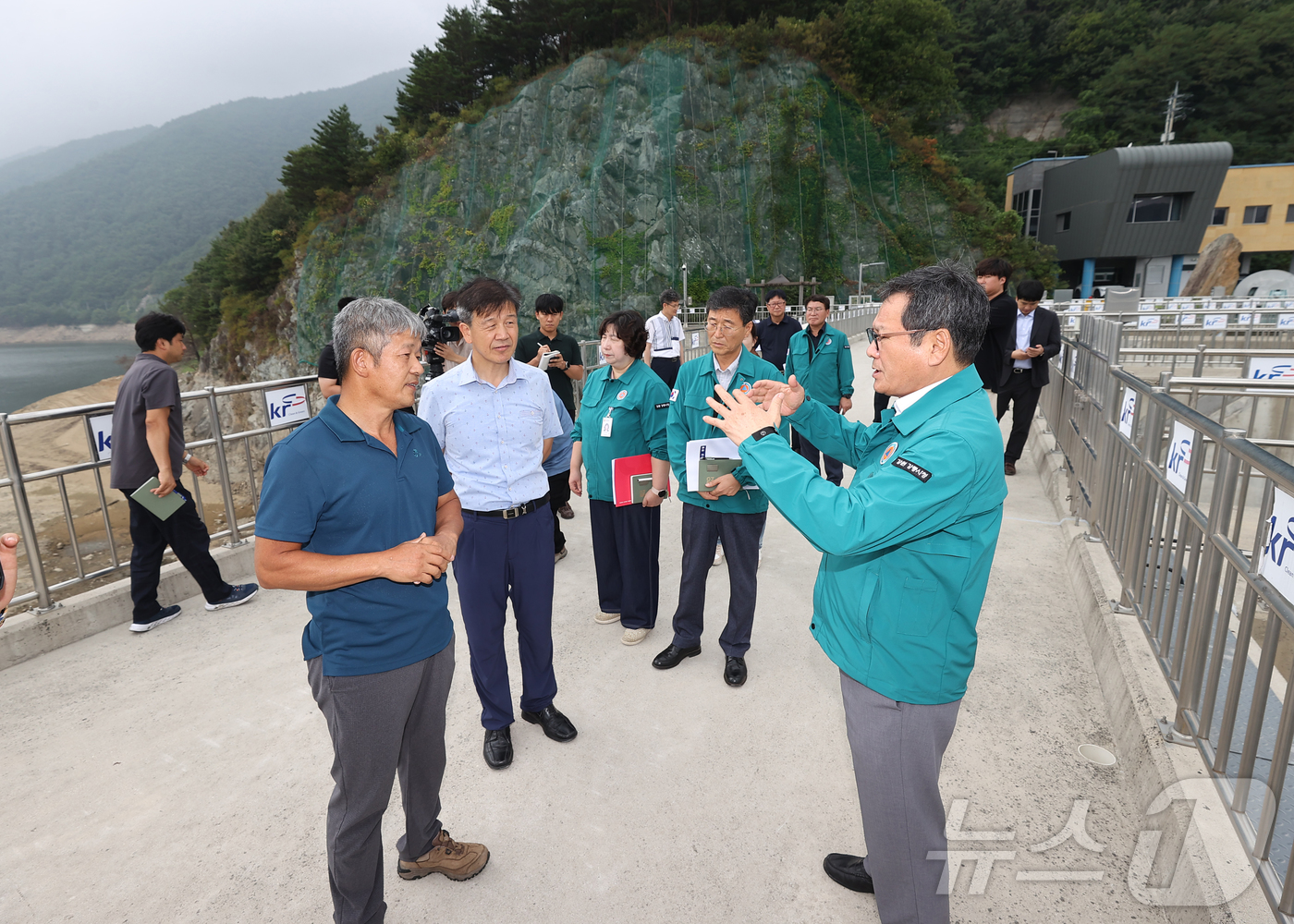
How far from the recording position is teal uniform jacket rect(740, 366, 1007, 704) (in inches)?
59.8

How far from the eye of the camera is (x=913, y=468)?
4.98 feet

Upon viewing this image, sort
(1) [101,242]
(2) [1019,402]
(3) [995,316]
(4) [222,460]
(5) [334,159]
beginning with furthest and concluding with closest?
(1) [101,242], (5) [334,159], (2) [1019,402], (3) [995,316], (4) [222,460]

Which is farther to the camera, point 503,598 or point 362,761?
point 503,598

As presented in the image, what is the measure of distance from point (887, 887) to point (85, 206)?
9811 inches

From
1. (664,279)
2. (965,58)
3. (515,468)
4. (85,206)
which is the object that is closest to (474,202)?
(664,279)

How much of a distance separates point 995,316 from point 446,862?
21.1ft

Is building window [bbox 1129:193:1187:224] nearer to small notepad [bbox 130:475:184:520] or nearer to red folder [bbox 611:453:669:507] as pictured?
red folder [bbox 611:453:669:507]

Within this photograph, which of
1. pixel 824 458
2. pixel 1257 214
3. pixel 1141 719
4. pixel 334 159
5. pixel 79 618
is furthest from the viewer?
pixel 334 159

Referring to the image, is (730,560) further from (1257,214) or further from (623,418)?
(1257,214)

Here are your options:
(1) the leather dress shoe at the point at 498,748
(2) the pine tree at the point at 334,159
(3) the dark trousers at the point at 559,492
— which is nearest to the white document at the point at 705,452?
(1) the leather dress shoe at the point at 498,748

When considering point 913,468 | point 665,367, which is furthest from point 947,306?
point 665,367

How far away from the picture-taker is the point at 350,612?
181cm

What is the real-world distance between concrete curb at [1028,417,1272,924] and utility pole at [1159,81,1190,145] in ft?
185

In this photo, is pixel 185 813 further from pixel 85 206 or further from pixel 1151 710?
pixel 85 206
